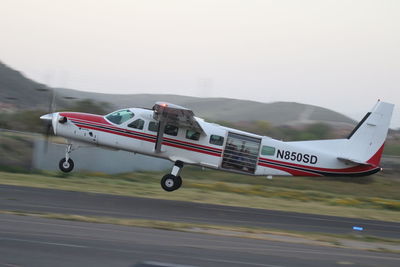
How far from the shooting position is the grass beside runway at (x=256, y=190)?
75.2 ft

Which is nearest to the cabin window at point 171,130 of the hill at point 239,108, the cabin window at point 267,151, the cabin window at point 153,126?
the cabin window at point 153,126

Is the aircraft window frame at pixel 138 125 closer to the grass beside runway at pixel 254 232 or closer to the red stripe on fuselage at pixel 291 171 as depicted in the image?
the red stripe on fuselage at pixel 291 171

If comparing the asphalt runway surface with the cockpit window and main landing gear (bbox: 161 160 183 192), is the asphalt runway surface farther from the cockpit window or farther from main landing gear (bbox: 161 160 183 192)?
the cockpit window

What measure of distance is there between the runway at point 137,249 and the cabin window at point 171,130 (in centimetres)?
819

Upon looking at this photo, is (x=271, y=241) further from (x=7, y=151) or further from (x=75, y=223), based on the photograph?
(x=7, y=151)

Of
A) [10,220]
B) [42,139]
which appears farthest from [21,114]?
[10,220]

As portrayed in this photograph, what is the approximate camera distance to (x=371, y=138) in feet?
72.5

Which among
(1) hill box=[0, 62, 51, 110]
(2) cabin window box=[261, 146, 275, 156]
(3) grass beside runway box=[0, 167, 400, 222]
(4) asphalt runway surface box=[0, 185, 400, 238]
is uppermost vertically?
(2) cabin window box=[261, 146, 275, 156]

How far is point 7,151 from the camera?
29.5 metres

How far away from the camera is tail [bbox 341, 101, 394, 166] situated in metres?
22.0

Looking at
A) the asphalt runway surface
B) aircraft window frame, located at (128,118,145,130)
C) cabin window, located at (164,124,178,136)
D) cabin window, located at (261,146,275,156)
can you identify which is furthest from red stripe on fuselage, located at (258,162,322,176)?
aircraft window frame, located at (128,118,145,130)

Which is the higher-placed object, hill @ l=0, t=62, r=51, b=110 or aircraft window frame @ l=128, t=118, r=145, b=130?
aircraft window frame @ l=128, t=118, r=145, b=130

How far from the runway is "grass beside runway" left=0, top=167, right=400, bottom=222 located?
882 cm

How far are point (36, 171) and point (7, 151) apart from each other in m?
2.44
